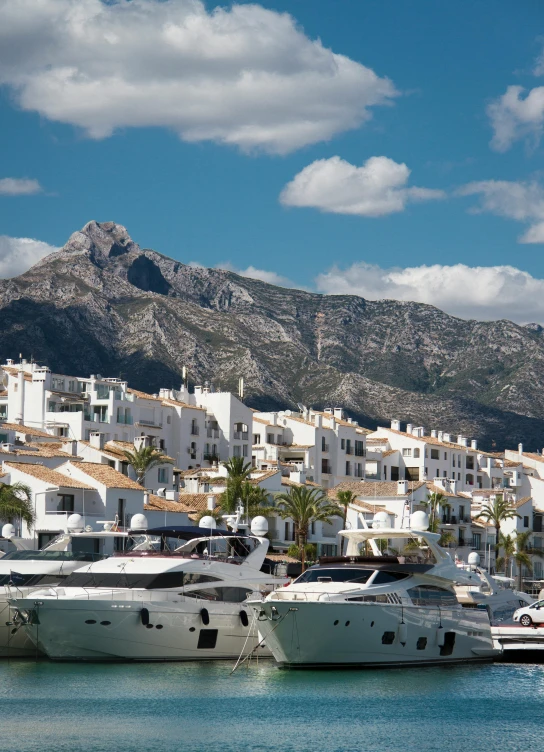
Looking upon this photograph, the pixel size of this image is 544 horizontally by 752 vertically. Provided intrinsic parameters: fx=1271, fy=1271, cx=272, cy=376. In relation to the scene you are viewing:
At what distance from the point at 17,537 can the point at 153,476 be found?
32.6 metres

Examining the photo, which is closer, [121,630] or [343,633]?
[343,633]

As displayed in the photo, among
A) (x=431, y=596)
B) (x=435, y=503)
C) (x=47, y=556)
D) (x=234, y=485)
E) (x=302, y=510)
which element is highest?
(x=234, y=485)

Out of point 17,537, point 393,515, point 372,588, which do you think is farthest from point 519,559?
point 372,588

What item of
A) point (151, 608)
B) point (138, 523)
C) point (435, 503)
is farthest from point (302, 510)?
point (151, 608)

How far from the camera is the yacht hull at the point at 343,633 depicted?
146ft

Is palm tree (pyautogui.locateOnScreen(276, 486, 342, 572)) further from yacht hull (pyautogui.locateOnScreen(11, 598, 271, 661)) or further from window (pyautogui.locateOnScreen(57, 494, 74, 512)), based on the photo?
yacht hull (pyautogui.locateOnScreen(11, 598, 271, 661))

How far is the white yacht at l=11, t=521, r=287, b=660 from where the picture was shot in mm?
46844

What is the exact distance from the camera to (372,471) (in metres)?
137

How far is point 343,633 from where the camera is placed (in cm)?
4475

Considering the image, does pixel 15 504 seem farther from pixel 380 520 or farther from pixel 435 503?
pixel 435 503

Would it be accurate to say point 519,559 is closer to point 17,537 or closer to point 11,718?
point 17,537

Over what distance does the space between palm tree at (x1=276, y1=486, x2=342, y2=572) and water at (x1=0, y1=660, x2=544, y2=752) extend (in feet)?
128

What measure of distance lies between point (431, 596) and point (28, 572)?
16.7 m

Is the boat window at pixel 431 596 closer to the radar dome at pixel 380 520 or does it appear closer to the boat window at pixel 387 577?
the boat window at pixel 387 577
